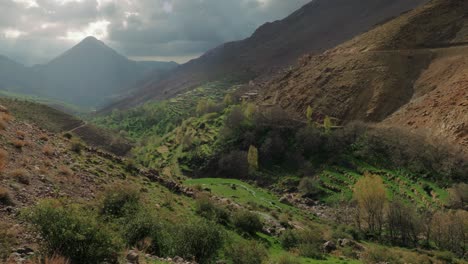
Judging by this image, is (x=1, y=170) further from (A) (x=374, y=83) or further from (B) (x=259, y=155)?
(A) (x=374, y=83)

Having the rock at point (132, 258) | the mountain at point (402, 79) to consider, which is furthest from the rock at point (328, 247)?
the mountain at point (402, 79)

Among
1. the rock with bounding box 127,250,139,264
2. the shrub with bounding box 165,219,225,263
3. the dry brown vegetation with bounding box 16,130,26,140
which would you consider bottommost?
the shrub with bounding box 165,219,225,263

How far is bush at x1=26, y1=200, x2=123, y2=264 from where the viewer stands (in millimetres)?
10547

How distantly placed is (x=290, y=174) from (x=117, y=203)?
182ft

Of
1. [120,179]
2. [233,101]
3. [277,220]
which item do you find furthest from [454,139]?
[233,101]

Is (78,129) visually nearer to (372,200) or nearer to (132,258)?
(372,200)

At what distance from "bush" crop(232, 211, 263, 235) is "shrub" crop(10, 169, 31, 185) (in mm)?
17787

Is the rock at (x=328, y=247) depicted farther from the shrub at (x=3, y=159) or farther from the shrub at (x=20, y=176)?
the shrub at (x=3, y=159)

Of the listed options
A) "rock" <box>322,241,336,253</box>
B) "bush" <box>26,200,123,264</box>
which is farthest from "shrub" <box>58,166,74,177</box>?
"rock" <box>322,241,336,253</box>

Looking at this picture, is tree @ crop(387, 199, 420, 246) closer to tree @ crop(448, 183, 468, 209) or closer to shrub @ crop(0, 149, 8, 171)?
tree @ crop(448, 183, 468, 209)

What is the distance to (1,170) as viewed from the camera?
17.4 m

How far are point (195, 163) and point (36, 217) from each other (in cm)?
7786

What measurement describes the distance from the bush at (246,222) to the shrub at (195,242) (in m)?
11.2

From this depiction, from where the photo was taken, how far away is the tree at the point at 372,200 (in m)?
42.8
